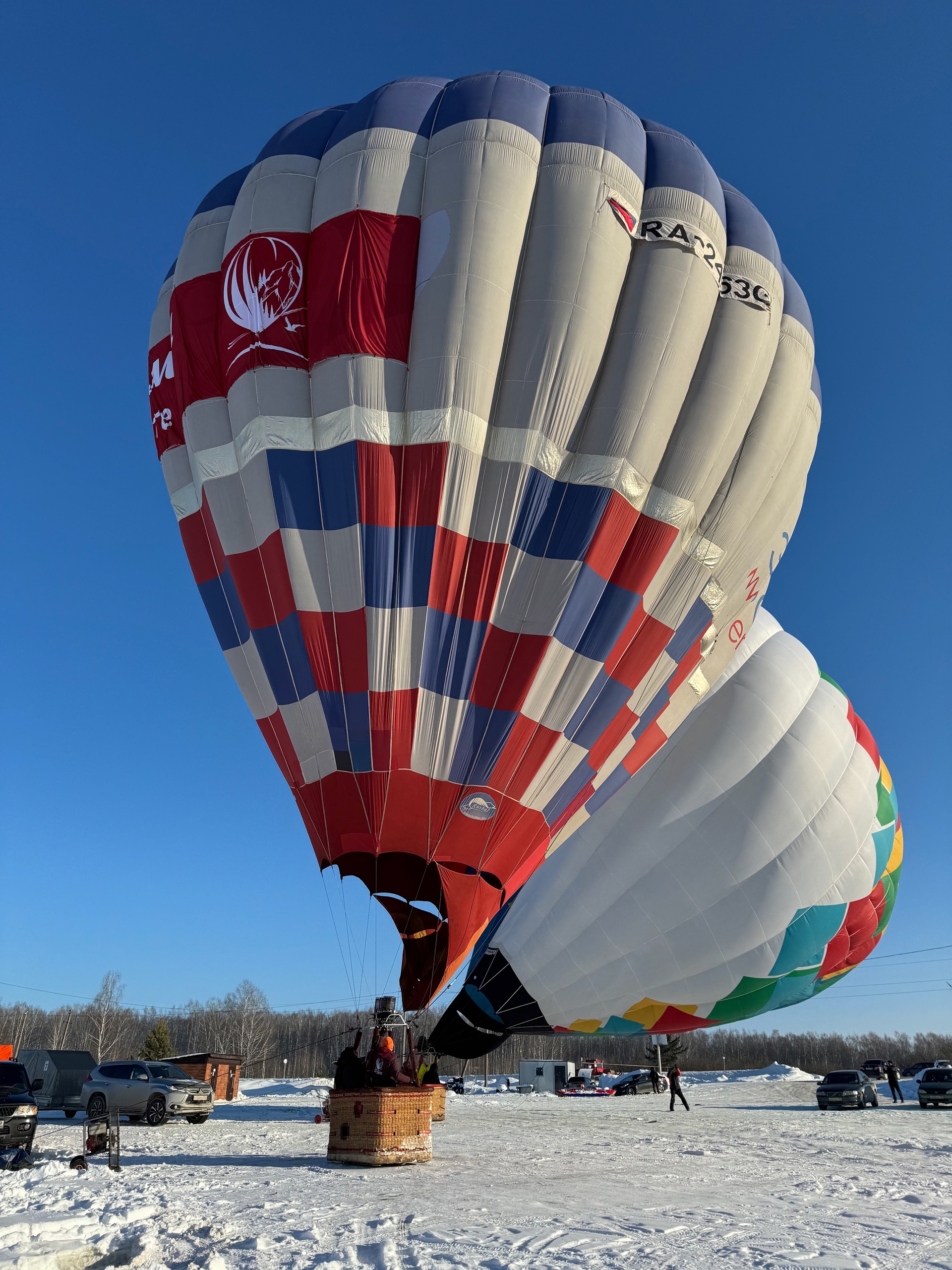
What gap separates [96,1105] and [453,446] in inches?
470

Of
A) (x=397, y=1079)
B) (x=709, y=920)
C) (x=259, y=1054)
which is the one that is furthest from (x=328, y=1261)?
(x=259, y=1054)

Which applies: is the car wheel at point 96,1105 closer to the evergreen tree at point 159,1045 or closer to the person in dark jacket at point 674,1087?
the person in dark jacket at point 674,1087

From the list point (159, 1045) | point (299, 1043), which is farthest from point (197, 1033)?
point (159, 1045)

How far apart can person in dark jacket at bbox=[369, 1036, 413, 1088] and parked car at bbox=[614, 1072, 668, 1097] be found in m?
20.0

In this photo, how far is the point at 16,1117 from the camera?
397 inches

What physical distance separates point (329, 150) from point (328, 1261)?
12197mm

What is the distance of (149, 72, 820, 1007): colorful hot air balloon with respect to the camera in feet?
37.9

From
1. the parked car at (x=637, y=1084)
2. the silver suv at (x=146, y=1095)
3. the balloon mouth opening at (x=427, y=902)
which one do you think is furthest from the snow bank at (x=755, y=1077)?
the balloon mouth opening at (x=427, y=902)

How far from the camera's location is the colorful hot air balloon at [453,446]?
11547 millimetres

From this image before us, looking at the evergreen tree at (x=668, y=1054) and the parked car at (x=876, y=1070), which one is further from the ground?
the evergreen tree at (x=668, y=1054)

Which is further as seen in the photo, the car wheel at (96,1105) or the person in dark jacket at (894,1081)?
the person in dark jacket at (894,1081)

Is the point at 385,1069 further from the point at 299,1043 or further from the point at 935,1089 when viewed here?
the point at 299,1043

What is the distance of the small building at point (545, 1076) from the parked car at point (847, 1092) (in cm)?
1378

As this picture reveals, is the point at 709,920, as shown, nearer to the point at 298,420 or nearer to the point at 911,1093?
the point at 298,420
